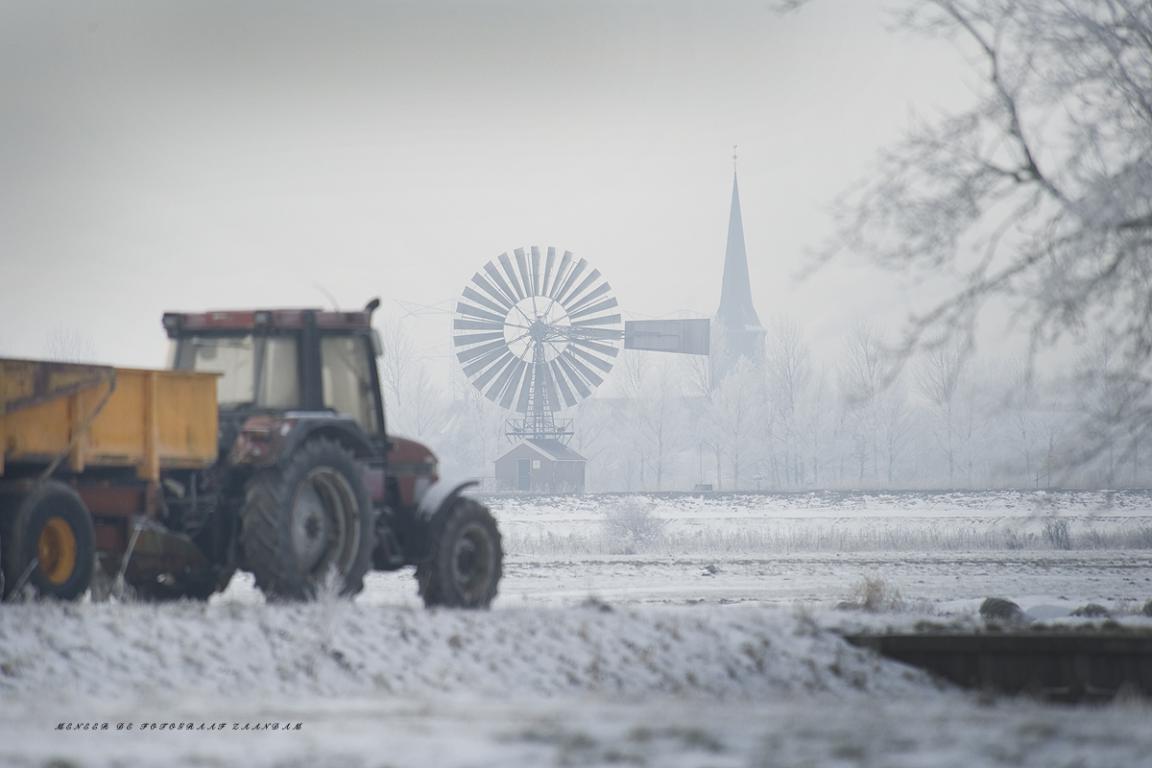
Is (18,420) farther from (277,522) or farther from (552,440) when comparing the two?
(552,440)

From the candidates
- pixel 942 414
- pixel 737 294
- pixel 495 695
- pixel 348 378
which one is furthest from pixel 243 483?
pixel 737 294

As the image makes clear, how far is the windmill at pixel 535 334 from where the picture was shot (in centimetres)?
8050

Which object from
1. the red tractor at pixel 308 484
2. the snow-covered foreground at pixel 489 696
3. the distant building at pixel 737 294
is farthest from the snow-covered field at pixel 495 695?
the distant building at pixel 737 294

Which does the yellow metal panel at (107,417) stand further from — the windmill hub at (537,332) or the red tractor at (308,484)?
the windmill hub at (537,332)

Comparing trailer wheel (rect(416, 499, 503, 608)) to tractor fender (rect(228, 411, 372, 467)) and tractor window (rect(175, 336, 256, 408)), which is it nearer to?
tractor fender (rect(228, 411, 372, 467))

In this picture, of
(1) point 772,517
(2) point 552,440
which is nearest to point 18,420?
(1) point 772,517

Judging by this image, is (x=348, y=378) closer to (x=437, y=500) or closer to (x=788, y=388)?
(x=437, y=500)

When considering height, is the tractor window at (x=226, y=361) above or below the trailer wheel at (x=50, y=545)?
above

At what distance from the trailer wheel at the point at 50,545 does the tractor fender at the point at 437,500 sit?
3.33 metres

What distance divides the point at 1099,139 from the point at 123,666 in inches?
401

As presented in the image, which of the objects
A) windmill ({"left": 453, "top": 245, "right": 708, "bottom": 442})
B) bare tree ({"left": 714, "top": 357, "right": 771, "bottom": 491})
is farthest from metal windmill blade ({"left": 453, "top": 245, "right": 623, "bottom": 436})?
bare tree ({"left": 714, "top": 357, "right": 771, "bottom": 491})

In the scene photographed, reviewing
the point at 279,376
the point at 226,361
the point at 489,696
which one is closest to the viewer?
the point at 489,696

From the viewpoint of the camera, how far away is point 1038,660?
39.4 ft

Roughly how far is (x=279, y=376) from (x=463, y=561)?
8.30 feet
